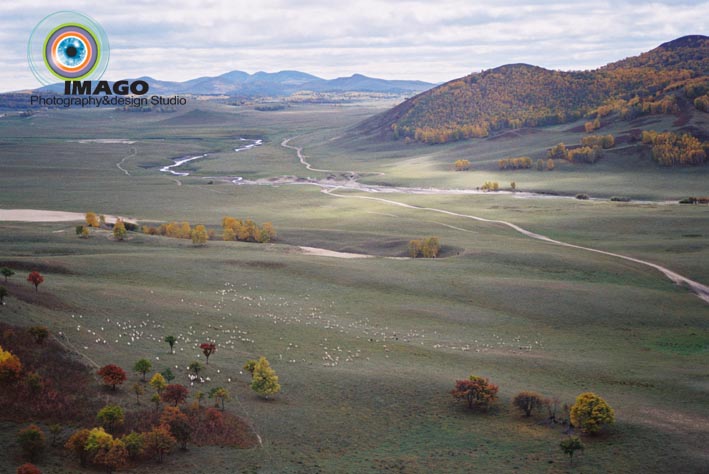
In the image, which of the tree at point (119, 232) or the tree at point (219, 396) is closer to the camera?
the tree at point (219, 396)

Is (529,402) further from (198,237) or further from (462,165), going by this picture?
(462,165)

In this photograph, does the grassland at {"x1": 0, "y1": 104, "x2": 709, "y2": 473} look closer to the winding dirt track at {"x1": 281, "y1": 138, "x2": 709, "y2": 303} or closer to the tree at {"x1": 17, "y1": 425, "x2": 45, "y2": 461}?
the tree at {"x1": 17, "y1": 425, "x2": 45, "y2": 461}

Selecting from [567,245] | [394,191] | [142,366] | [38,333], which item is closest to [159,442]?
[142,366]

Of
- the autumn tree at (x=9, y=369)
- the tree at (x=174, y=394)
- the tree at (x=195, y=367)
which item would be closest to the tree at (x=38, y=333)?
the autumn tree at (x=9, y=369)

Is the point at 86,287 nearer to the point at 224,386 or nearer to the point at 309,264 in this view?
the point at 224,386

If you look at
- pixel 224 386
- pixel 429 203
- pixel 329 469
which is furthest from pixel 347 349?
pixel 429 203

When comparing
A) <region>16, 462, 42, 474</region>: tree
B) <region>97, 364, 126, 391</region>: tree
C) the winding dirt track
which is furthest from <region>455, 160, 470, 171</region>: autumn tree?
<region>16, 462, 42, 474</region>: tree

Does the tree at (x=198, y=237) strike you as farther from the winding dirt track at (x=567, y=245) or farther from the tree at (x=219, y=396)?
the winding dirt track at (x=567, y=245)
